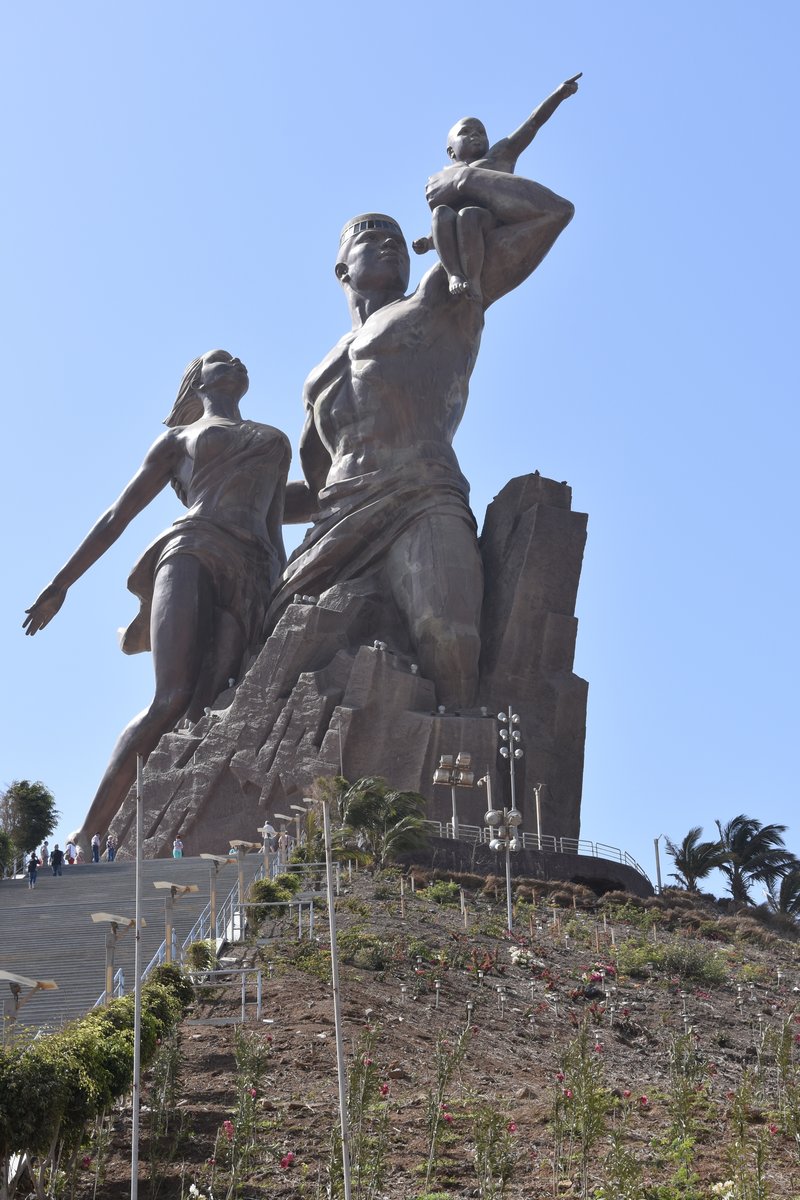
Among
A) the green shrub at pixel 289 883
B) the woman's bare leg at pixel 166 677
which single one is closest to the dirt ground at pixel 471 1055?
the green shrub at pixel 289 883

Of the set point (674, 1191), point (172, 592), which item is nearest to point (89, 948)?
point (674, 1191)

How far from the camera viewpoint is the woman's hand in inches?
1341

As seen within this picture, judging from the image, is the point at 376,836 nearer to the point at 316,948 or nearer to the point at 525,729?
the point at 525,729

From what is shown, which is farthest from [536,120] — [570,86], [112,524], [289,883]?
[289,883]

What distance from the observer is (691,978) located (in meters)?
17.2

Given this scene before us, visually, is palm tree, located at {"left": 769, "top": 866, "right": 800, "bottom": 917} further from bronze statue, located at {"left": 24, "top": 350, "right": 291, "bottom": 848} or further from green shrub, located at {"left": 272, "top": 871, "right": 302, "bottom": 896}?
green shrub, located at {"left": 272, "top": 871, "right": 302, "bottom": 896}

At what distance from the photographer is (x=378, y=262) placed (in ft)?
110

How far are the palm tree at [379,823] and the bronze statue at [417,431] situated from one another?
445 cm

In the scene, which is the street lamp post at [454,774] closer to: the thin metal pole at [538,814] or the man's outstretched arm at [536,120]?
the thin metal pole at [538,814]

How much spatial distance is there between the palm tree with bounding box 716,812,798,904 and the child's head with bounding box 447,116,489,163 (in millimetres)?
14605

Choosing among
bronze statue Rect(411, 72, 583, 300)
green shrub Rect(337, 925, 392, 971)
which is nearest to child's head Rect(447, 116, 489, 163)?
bronze statue Rect(411, 72, 583, 300)

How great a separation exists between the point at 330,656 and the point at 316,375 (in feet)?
21.3

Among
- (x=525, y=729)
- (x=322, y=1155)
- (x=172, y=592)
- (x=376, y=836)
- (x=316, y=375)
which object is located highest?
(x=316, y=375)

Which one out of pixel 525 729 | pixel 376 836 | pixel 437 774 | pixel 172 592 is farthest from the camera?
pixel 172 592
